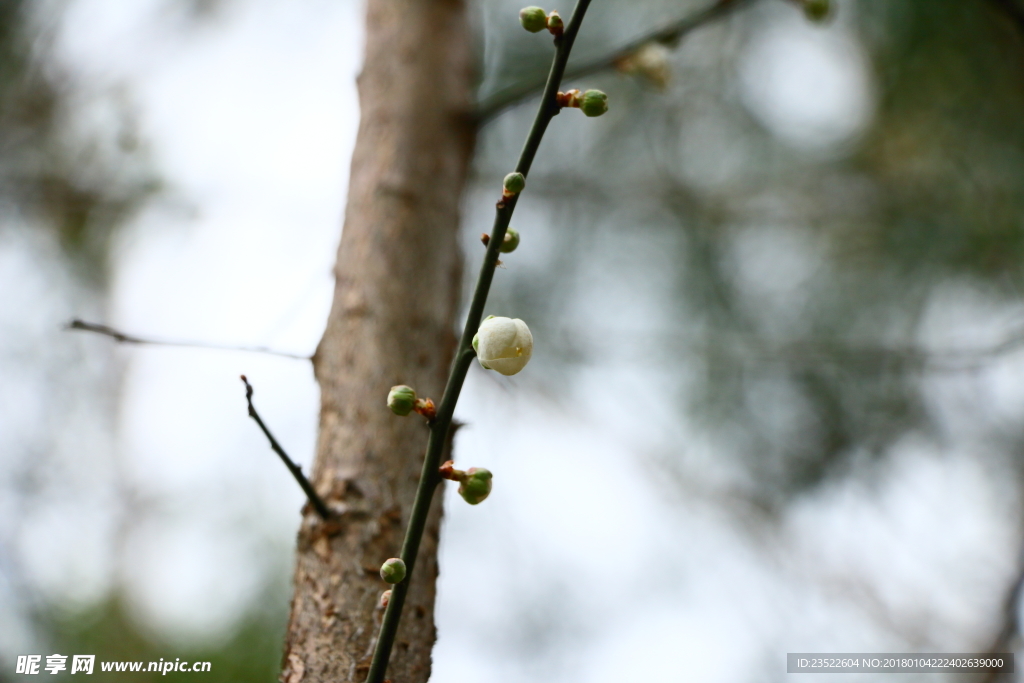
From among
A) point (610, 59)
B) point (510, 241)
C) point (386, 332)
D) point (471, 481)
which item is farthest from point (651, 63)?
point (471, 481)

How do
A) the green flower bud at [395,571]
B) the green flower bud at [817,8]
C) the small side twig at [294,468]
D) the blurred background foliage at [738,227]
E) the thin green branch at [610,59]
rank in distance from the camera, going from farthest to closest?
the blurred background foliage at [738,227] → the green flower bud at [817,8] → the thin green branch at [610,59] → the small side twig at [294,468] → the green flower bud at [395,571]

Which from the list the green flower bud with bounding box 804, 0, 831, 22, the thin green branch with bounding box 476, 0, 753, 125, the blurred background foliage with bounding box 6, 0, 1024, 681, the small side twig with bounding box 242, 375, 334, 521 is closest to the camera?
the small side twig with bounding box 242, 375, 334, 521

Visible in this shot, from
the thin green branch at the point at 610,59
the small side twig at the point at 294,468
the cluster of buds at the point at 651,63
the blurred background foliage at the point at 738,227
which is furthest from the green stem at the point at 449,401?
the blurred background foliage at the point at 738,227

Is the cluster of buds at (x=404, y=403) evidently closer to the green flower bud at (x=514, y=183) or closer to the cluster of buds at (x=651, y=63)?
the green flower bud at (x=514, y=183)

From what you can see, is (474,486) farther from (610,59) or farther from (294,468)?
(610,59)

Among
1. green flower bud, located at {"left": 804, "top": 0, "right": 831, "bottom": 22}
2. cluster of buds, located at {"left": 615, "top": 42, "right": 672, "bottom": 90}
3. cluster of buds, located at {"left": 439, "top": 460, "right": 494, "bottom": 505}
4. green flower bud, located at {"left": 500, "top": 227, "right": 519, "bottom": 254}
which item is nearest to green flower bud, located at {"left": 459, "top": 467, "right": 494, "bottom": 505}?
cluster of buds, located at {"left": 439, "top": 460, "right": 494, "bottom": 505}

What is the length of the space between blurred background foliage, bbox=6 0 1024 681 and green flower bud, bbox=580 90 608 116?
1.54 meters

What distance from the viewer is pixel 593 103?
576mm

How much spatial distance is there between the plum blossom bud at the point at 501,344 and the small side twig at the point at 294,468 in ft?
0.66

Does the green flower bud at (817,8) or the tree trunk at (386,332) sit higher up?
the green flower bud at (817,8)

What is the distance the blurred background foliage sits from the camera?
213cm

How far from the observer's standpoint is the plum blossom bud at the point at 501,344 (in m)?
0.52

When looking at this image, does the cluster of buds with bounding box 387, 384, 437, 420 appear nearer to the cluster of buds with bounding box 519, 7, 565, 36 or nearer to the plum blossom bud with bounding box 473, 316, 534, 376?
the plum blossom bud with bounding box 473, 316, 534, 376

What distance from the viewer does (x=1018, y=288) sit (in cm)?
200
